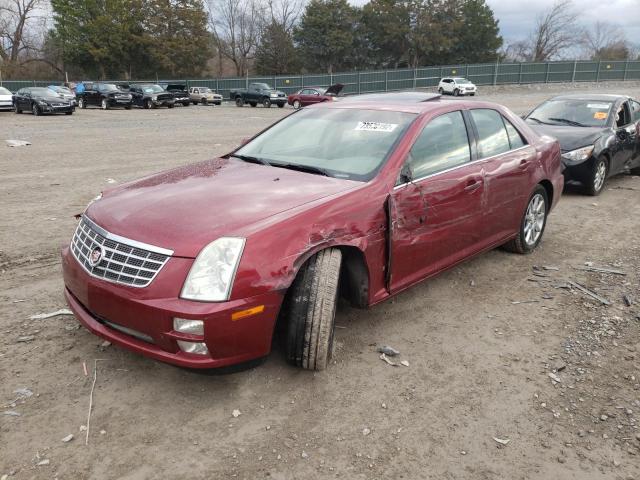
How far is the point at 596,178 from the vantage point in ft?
26.5

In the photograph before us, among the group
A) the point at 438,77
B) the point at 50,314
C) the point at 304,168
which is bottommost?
the point at 50,314

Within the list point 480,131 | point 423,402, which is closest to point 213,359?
point 423,402

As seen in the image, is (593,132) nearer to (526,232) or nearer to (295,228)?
(526,232)

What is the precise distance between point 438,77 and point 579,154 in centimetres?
4556

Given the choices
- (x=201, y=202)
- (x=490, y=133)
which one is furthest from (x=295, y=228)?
(x=490, y=133)

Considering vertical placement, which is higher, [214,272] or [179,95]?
[179,95]

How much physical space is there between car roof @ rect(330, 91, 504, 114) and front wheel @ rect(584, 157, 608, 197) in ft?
12.7

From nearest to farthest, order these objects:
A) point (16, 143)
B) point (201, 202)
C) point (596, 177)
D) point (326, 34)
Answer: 1. point (201, 202)
2. point (596, 177)
3. point (16, 143)
4. point (326, 34)

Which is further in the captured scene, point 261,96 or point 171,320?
point 261,96

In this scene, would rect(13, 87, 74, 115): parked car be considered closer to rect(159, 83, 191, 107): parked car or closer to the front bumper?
rect(159, 83, 191, 107): parked car

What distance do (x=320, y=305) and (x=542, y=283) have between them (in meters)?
2.60

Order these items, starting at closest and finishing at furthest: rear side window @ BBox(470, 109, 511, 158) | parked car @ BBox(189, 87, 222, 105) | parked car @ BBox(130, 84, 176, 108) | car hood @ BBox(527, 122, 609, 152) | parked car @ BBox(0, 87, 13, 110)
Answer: rear side window @ BBox(470, 109, 511, 158) → car hood @ BBox(527, 122, 609, 152) → parked car @ BBox(0, 87, 13, 110) → parked car @ BBox(130, 84, 176, 108) → parked car @ BBox(189, 87, 222, 105)

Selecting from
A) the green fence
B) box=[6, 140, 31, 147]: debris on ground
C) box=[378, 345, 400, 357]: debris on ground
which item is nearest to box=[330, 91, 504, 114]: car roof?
box=[378, 345, 400, 357]: debris on ground

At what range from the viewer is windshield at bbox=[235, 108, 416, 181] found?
3699 millimetres
